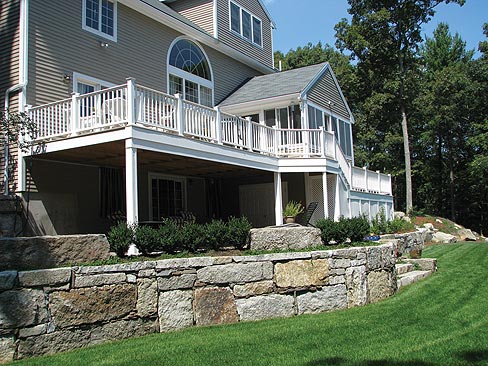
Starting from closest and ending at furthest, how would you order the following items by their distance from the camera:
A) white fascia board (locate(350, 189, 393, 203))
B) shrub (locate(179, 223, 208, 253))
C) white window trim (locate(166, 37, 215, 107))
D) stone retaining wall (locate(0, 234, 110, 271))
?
stone retaining wall (locate(0, 234, 110, 271)) → shrub (locate(179, 223, 208, 253)) → white window trim (locate(166, 37, 215, 107)) → white fascia board (locate(350, 189, 393, 203))

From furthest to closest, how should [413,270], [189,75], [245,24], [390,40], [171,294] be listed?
[390,40] < [245,24] < [189,75] < [413,270] < [171,294]

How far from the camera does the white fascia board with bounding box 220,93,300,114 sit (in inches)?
663

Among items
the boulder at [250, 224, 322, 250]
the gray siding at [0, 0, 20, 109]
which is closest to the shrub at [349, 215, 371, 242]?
the boulder at [250, 224, 322, 250]

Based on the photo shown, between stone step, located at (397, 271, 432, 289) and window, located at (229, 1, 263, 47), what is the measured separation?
40.6ft

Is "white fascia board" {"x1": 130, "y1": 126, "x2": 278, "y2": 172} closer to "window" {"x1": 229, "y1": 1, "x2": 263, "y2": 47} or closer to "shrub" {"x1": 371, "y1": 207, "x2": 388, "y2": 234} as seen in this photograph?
"shrub" {"x1": 371, "y1": 207, "x2": 388, "y2": 234}

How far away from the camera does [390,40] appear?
28.8 meters

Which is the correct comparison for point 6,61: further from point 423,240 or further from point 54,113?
point 423,240

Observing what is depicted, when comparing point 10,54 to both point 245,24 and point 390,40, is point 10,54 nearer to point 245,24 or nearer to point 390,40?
point 245,24

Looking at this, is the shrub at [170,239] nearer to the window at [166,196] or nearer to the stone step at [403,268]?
the stone step at [403,268]

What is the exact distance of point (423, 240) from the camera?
61.7 feet

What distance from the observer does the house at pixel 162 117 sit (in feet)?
34.4

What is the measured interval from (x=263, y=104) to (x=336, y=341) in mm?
12643

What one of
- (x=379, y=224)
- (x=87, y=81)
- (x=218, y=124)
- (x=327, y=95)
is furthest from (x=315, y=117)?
(x=87, y=81)

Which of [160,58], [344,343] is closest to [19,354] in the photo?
[344,343]
